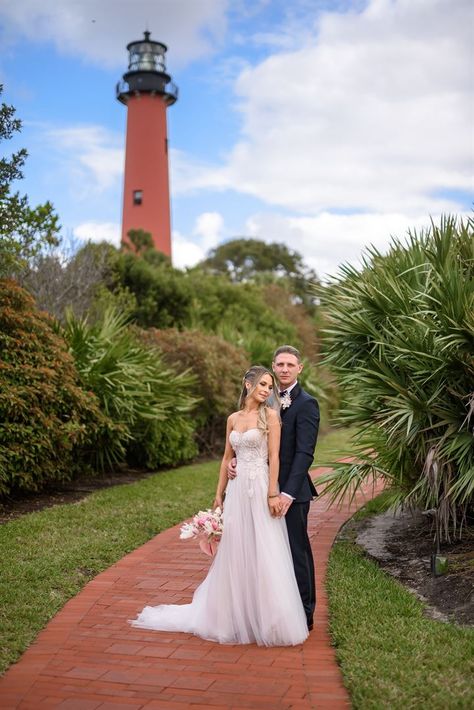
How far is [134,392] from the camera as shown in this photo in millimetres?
11180

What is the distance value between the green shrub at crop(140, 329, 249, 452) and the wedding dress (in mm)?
8417

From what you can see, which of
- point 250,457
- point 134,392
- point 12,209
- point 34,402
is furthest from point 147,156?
point 250,457

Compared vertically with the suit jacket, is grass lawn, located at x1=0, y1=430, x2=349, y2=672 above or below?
below

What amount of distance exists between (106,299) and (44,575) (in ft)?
38.2

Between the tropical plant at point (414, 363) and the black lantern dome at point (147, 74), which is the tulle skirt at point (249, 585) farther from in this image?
the black lantern dome at point (147, 74)

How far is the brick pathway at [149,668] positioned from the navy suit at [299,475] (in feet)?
1.10

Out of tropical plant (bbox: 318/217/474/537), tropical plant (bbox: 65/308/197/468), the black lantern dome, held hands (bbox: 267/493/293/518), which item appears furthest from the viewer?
the black lantern dome

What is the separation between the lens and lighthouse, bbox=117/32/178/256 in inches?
1303

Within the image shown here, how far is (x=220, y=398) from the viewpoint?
14.2 meters

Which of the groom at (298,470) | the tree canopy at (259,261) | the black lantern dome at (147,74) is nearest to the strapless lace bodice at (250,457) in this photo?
the groom at (298,470)

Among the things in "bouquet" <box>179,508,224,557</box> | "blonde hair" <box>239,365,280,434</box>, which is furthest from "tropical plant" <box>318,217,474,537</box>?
"bouquet" <box>179,508,224,557</box>

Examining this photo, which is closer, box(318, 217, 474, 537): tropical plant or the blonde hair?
the blonde hair

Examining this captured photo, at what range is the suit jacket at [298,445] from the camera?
17.1 feet

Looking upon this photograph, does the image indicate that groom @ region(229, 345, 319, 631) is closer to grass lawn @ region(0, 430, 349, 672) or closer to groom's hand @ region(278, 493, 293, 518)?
groom's hand @ region(278, 493, 293, 518)
